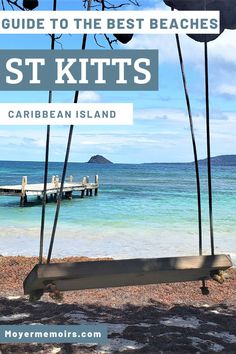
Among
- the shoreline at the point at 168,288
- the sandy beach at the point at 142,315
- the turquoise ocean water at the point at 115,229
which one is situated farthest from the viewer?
the turquoise ocean water at the point at 115,229

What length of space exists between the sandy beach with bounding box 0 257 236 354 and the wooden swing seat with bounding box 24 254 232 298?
5.70 ft

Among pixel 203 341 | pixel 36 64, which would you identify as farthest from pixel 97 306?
pixel 36 64

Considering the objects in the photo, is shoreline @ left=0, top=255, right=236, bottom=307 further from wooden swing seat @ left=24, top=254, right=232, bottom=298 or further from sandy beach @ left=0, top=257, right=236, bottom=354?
wooden swing seat @ left=24, top=254, right=232, bottom=298

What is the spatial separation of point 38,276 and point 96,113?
138 inches

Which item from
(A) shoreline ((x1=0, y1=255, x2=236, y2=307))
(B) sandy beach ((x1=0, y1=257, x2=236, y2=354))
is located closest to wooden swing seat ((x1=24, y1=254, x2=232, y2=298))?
(B) sandy beach ((x1=0, y1=257, x2=236, y2=354))

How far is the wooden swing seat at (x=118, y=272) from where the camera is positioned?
3.45 metres

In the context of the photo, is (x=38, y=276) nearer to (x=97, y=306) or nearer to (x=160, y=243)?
(x=97, y=306)

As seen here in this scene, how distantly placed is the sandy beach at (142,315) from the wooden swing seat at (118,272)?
1.74m

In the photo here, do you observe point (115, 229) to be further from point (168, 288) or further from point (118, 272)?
point (118, 272)

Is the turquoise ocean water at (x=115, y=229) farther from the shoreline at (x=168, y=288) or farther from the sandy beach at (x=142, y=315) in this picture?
the sandy beach at (x=142, y=315)

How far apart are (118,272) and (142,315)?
3.28 meters

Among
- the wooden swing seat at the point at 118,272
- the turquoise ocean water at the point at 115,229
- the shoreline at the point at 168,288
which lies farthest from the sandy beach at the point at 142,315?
the turquoise ocean water at the point at 115,229

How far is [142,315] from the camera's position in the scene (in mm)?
6551

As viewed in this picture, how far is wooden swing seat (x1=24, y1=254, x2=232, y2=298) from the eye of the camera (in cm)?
345
